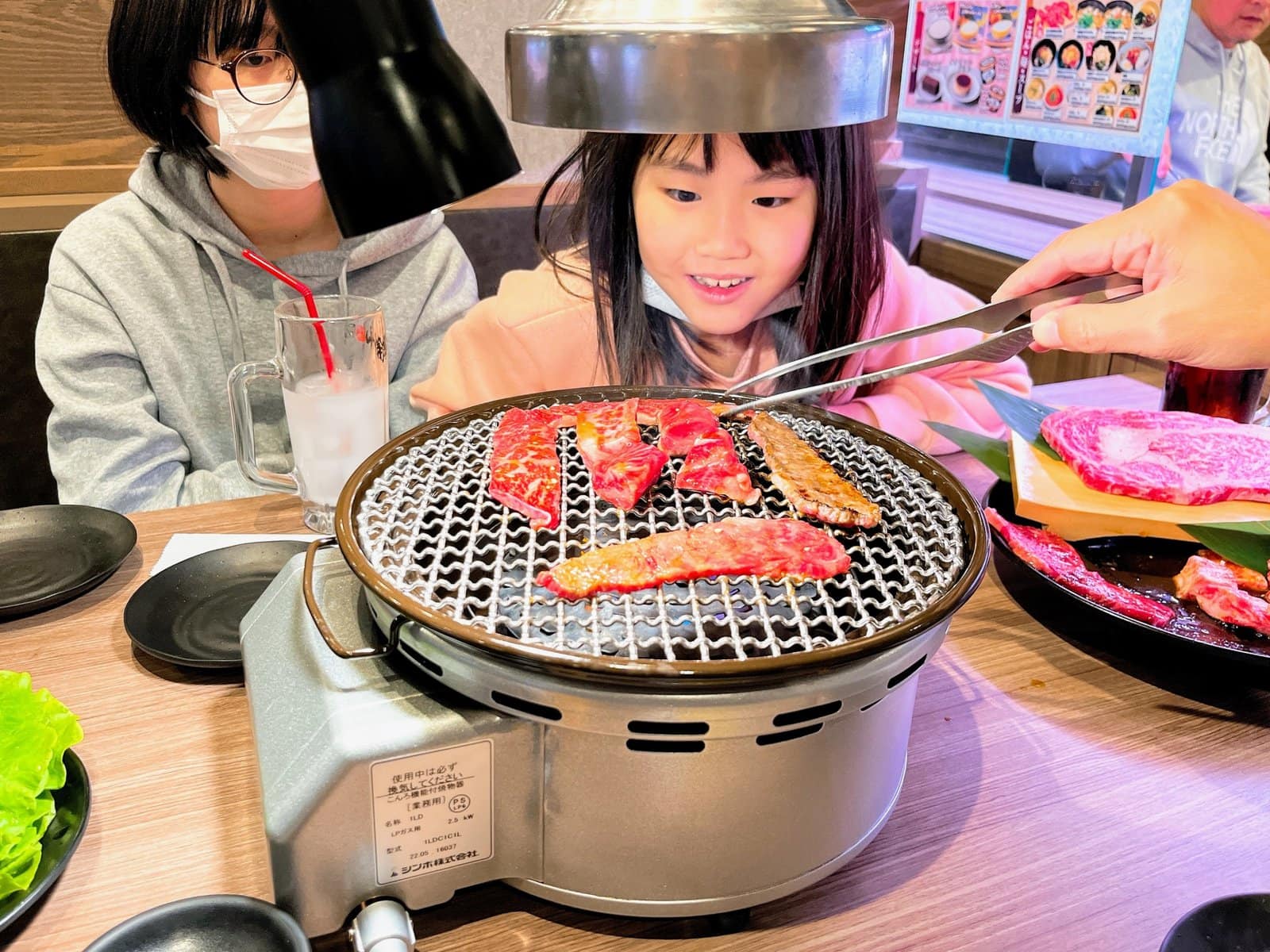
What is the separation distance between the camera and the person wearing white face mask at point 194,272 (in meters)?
2.05

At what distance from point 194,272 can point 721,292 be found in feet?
4.97

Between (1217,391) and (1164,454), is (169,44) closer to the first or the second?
(1164,454)

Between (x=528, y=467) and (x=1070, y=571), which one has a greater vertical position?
(x=528, y=467)

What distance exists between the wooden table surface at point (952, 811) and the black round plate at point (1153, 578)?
7 cm

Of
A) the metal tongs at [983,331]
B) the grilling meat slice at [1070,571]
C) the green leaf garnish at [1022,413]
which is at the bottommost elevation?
the grilling meat slice at [1070,571]

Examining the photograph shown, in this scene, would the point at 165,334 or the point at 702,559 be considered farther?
the point at 165,334

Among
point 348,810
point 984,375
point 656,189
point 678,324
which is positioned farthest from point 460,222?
point 348,810

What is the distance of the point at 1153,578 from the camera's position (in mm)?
1479

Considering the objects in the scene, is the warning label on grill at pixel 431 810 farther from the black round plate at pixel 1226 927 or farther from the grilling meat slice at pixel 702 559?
the black round plate at pixel 1226 927

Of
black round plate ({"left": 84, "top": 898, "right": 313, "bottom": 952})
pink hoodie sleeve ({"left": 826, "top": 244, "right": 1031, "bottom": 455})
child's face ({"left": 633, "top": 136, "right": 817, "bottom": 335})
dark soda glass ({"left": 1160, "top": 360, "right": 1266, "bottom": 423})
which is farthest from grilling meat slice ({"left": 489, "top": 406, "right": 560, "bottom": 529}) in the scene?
dark soda glass ({"left": 1160, "top": 360, "right": 1266, "bottom": 423})

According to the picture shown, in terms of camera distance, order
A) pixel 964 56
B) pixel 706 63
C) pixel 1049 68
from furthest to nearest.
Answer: pixel 964 56, pixel 1049 68, pixel 706 63

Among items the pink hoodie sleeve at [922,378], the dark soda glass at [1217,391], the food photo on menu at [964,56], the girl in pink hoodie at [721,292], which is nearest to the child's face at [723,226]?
the girl in pink hoodie at [721,292]

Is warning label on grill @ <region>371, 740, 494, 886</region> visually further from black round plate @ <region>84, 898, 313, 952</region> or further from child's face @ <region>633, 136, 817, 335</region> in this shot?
child's face @ <region>633, 136, 817, 335</region>

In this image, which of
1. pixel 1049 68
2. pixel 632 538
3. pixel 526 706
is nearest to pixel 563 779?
pixel 526 706
